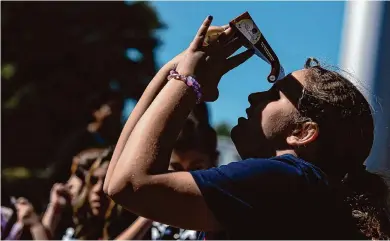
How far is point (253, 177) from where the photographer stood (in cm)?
165

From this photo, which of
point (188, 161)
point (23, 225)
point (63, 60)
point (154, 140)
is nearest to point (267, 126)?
point (154, 140)

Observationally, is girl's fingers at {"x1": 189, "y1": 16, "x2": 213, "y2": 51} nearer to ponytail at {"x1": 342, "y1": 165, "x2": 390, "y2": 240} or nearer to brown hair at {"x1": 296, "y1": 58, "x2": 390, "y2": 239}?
brown hair at {"x1": 296, "y1": 58, "x2": 390, "y2": 239}

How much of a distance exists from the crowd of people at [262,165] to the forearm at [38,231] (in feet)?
5.70

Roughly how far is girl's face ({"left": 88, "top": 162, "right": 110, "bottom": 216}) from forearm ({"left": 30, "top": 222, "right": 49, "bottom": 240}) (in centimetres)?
27

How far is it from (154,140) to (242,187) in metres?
0.23

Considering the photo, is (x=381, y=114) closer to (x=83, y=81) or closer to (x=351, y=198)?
(x=351, y=198)

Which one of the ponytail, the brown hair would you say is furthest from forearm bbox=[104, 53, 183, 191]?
the ponytail

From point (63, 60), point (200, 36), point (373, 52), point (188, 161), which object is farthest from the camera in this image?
point (63, 60)

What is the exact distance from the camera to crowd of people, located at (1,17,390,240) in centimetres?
164

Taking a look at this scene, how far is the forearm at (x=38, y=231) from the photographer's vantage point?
362 centimetres

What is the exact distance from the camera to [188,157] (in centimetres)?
335

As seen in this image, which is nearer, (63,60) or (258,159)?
(258,159)

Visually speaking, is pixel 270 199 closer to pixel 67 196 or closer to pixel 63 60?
pixel 67 196

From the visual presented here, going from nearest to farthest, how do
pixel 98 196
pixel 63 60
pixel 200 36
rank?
pixel 200 36 < pixel 98 196 < pixel 63 60
